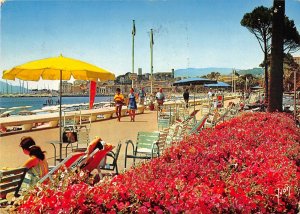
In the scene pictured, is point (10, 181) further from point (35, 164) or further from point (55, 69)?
point (55, 69)

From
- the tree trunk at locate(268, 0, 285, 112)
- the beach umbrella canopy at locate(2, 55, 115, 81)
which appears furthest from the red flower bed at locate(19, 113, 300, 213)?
the tree trunk at locate(268, 0, 285, 112)

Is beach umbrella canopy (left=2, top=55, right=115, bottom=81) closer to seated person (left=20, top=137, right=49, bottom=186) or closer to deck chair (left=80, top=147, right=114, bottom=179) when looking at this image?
deck chair (left=80, top=147, right=114, bottom=179)

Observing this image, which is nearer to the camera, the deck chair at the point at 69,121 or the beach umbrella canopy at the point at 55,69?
the beach umbrella canopy at the point at 55,69

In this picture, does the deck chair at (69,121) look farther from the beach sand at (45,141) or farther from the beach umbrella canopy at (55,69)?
the beach umbrella canopy at (55,69)

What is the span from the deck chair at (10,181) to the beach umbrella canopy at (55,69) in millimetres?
3139

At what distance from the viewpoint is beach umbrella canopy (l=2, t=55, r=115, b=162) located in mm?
7150

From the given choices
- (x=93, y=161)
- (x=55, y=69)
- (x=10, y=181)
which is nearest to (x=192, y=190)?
(x=10, y=181)

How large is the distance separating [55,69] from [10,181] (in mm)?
3964

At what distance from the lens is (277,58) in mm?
11789

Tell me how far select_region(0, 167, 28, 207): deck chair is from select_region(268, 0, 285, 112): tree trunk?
30.7ft

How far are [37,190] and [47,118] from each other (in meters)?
12.2

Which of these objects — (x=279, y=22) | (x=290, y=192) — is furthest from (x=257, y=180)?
(x=279, y=22)

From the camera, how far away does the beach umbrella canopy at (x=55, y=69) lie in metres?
7.15

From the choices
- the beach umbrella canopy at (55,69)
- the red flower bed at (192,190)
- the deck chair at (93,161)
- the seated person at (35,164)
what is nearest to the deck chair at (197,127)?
the beach umbrella canopy at (55,69)
